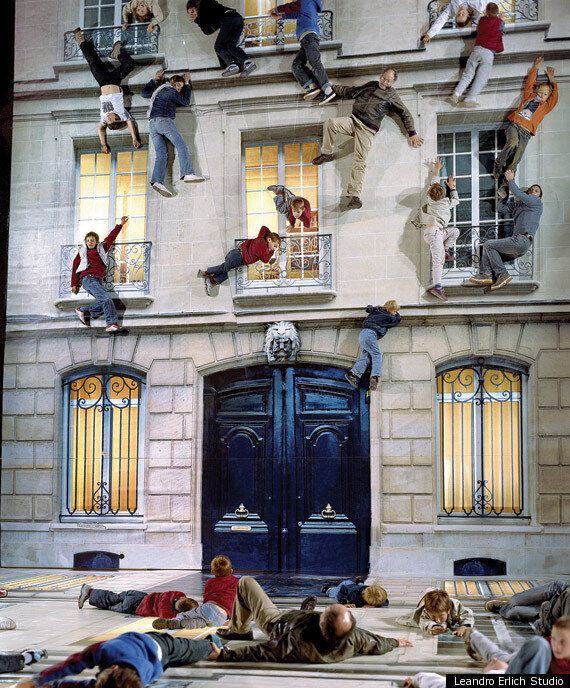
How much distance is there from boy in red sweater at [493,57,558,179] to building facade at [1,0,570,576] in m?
0.03

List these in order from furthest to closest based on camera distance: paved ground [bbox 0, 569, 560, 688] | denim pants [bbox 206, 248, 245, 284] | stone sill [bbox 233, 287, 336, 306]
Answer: denim pants [bbox 206, 248, 245, 284]
stone sill [bbox 233, 287, 336, 306]
paved ground [bbox 0, 569, 560, 688]

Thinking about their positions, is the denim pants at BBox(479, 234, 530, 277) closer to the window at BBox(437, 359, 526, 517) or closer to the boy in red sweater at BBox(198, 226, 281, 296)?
the window at BBox(437, 359, 526, 517)

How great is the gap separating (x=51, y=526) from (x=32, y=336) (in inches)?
30.0

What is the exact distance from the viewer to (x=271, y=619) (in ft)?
10.5

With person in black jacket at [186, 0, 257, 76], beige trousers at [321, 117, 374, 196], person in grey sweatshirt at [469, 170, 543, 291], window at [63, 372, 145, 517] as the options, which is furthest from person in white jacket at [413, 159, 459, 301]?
window at [63, 372, 145, 517]

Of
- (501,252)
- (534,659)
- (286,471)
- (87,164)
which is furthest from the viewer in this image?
(87,164)

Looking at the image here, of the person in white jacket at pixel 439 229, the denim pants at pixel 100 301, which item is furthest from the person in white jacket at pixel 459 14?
the denim pants at pixel 100 301

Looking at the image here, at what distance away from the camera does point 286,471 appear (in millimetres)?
3488

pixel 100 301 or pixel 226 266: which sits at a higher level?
pixel 226 266

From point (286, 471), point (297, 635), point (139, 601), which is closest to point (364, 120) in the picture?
point (286, 471)

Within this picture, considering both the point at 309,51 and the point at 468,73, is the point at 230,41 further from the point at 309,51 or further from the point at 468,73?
the point at 468,73

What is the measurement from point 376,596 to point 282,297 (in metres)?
1.12

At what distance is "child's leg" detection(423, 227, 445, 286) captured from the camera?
10.9 ft

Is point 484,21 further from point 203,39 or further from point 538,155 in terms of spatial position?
point 203,39
